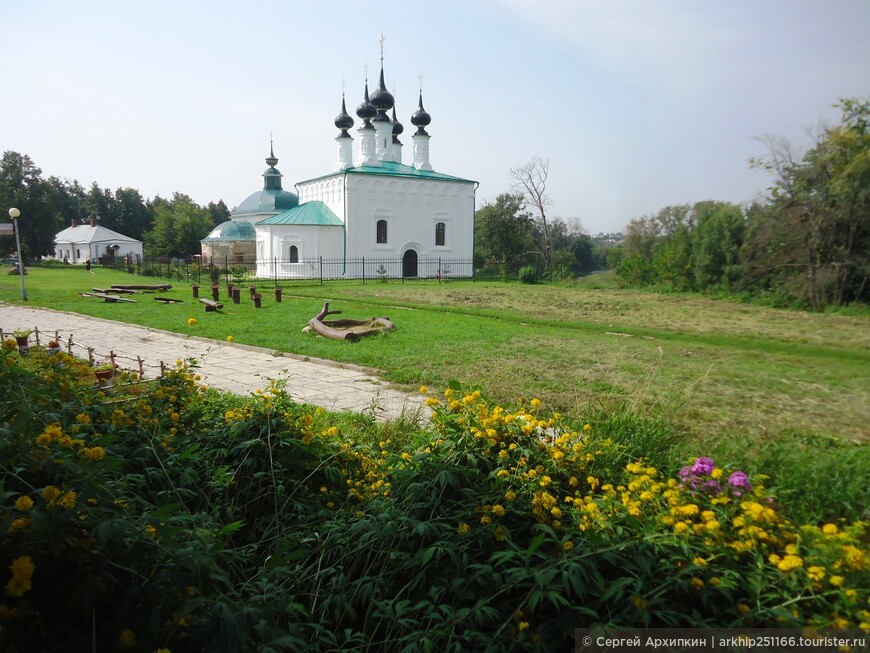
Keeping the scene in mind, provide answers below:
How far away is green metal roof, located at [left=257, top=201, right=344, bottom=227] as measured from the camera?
33.1 meters

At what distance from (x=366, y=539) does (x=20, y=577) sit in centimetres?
133

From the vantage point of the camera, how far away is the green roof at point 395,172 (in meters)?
34.3

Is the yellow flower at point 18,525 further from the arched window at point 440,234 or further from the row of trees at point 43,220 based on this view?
the row of trees at point 43,220

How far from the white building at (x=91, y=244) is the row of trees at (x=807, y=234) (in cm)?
5028

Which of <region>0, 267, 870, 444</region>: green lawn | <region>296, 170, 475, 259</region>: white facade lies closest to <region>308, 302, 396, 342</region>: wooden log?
<region>0, 267, 870, 444</region>: green lawn

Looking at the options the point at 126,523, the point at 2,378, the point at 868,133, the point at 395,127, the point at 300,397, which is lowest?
the point at 300,397

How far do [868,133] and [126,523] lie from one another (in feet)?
57.0

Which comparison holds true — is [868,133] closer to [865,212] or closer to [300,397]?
[865,212]

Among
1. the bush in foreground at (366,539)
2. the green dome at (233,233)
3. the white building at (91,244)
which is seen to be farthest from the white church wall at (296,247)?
the bush in foreground at (366,539)

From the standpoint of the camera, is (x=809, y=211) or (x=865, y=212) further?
(x=809, y=211)

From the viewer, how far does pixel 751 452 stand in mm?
3646

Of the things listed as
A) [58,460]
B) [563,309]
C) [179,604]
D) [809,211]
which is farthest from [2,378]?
[809,211]

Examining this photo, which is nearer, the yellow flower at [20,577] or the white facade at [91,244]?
the yellow flower at [20,577]

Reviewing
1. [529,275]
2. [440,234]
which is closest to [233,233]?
[440,234]
